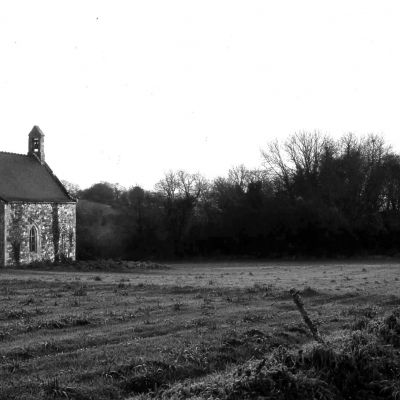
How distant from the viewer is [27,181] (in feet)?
158

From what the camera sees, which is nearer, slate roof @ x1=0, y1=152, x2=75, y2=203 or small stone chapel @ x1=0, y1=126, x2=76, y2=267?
small stone chapel @ x1=0, y1=126, x2=76, y2=267

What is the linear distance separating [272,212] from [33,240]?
26.3 metres

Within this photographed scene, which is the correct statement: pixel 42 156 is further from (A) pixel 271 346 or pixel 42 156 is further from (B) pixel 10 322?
(A) pixel 271 346

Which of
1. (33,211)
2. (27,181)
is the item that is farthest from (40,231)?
(27,181)

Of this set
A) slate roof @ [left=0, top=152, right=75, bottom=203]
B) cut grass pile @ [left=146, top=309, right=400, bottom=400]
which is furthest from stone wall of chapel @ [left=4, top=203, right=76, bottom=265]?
cut grass pile @ [left=146, top=309, right=400, bottom=400]

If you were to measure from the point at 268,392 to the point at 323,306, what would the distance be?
1117 centimetres

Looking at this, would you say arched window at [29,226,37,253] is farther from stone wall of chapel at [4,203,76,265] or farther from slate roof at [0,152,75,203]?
slate roof at [0,152,75,203]

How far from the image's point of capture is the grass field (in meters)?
9.29

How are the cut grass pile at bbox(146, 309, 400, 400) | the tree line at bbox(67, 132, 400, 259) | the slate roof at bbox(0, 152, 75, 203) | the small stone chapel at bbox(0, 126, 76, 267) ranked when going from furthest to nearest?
the tree line at bbox(67, 132, 400, 259)
the slate roof at bbox(0, 152, 75, 203)
the small stone chapel at bbox(0, 126, 76, 267)
the cut grass pile at bbox(146, 309, 400, 400)

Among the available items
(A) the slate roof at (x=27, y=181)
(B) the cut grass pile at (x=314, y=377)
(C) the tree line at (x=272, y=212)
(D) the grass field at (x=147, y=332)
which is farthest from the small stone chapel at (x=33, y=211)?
(B) the cut grass pile at (x=314, y=377)

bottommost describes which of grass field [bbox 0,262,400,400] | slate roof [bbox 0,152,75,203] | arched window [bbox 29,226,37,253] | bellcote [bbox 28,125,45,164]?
grass field [bbox 0,262,400,400]

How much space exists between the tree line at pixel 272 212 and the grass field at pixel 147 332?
3700 cm

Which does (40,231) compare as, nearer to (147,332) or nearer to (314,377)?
(147,332)

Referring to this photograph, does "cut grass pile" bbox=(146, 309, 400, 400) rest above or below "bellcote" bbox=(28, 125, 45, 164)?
below
